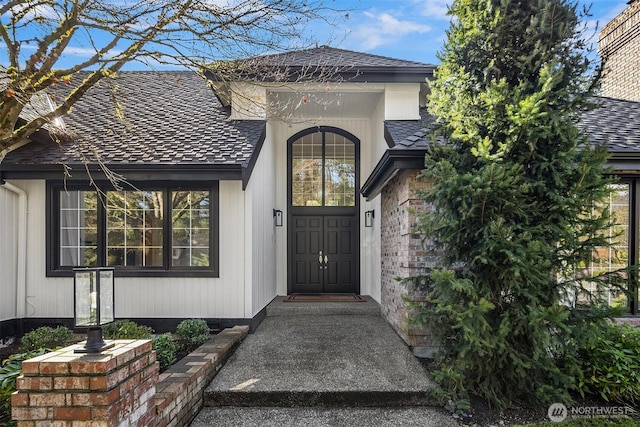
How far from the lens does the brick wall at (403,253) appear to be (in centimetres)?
449

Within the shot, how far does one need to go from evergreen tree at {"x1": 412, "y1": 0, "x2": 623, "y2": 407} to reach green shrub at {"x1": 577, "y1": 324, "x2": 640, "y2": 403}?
0.33 meters

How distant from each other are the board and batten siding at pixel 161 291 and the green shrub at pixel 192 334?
0.54 meters

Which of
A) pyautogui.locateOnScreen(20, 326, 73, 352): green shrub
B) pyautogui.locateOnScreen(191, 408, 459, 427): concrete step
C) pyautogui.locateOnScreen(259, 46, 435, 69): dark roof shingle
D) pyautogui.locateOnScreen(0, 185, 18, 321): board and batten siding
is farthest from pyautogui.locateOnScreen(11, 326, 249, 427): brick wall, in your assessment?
pyautogui.locateOnScreen(259, 46, 435, 69): dark roof shingle

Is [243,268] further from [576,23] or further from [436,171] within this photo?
[576,23]

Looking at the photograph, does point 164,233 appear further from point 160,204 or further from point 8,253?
point 8,253

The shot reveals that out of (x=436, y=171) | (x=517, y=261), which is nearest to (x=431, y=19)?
(x=436, y=171)

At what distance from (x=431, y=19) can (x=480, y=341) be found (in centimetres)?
496

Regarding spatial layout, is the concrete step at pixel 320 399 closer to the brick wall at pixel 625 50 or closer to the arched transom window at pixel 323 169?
the arched transom window at pixel 323 169

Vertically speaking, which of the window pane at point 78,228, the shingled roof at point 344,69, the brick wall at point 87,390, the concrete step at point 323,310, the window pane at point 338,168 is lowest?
the concrete step at point 323,310

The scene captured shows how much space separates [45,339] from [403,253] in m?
5.02

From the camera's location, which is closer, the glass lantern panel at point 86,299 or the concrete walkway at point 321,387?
the glass lantern panel at point 86,299

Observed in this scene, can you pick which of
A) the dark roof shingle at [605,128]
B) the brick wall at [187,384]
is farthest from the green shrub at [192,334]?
the dark roof shingle at [605,128]

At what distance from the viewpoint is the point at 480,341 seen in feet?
10.4

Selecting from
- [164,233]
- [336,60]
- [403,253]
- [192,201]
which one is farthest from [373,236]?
[164,233]
